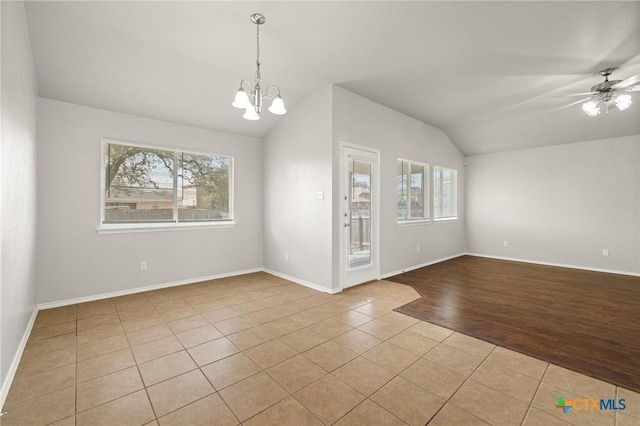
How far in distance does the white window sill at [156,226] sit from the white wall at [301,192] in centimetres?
90

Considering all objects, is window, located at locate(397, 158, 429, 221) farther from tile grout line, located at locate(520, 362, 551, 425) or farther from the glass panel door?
tile grout line, located at locate(520, 362, 551, 425)

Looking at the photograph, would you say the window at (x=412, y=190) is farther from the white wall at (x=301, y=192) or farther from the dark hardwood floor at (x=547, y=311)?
the white wall at (x=301, y=192)


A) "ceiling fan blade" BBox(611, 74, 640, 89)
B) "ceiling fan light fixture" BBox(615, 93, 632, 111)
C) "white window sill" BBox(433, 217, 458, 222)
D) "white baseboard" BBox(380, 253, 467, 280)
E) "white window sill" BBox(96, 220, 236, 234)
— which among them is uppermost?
"ceiling fan blade" BBox(611, 74, 640, 89)

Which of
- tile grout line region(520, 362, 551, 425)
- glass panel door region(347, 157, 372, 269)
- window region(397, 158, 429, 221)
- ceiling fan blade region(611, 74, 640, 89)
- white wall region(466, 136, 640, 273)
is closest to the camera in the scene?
tile grout line region(520, 362, 551, 425)

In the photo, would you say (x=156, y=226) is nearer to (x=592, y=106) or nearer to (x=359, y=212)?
(x=359, y=212)

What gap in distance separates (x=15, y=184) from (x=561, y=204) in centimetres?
851

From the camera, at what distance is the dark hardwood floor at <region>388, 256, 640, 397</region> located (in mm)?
2321

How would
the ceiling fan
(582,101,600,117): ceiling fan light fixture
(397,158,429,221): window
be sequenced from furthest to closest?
(397,158,429,221): window, (582,101,600,117): ceiling fan light fixture, the ceiling fan

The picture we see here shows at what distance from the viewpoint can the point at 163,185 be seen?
14.5 feet

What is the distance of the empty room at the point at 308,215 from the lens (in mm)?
1922

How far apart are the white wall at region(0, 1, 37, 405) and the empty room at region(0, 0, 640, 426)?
0.13 ft

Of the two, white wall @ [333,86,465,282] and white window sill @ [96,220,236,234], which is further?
white wall @ [333,86,465,282]

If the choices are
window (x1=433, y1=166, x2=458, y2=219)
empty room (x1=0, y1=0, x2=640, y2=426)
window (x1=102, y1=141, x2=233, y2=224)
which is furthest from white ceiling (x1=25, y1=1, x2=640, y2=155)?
window (x1=433, y1=166, x2=458, y2=219)

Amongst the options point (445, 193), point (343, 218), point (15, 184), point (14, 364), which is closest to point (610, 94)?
point (445, 193)
